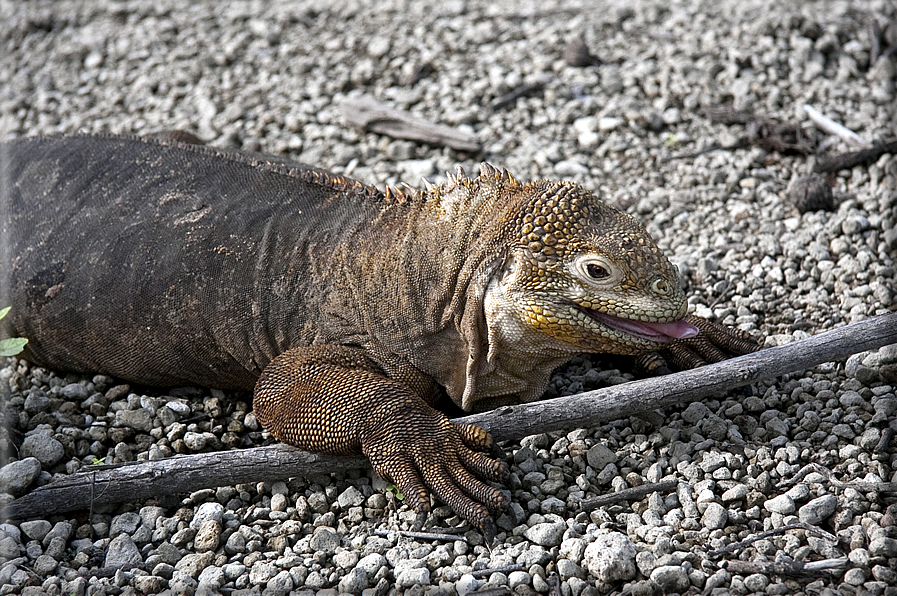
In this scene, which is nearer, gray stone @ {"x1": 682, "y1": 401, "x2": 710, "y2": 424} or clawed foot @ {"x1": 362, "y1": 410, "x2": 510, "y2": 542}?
clawed foot @ {"x1": 362, "y1": 410, "x2": 510, "y2": 542}

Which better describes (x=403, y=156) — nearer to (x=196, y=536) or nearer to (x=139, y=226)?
(x=139, y=226)

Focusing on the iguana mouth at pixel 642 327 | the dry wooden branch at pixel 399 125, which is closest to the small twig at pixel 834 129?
the dry wooden branch at pixel 399 125

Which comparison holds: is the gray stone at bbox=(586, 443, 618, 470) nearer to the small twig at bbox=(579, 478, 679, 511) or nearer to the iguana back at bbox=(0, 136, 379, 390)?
the small twig at bbox=(579, 478, 679, 511)

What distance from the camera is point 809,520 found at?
3.96m

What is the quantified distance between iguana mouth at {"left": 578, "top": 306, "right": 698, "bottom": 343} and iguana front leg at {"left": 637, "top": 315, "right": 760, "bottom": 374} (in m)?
0.69

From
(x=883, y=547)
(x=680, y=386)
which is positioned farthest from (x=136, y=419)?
(x=883, y=547)

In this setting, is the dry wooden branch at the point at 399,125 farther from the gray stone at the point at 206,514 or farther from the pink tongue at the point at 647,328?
the gray stone at the point at 206,514

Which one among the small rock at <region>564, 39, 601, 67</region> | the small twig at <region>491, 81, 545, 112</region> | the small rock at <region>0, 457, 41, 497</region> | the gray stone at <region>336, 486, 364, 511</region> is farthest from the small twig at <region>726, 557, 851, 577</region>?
the small rock at <region>564, 39, 601, 67</region>

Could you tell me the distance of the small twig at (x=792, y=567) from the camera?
145 inches

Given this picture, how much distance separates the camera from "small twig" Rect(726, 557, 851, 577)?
12.1 feet

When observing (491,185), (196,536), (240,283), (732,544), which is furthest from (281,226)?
(732,544)

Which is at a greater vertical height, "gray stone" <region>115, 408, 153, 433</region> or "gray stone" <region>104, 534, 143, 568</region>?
"gray stone" <region>115, 408, 153, 433</region>

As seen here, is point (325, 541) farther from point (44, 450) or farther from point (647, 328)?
point (647, 328)

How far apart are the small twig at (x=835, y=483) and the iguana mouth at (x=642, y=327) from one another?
0.87 meters
